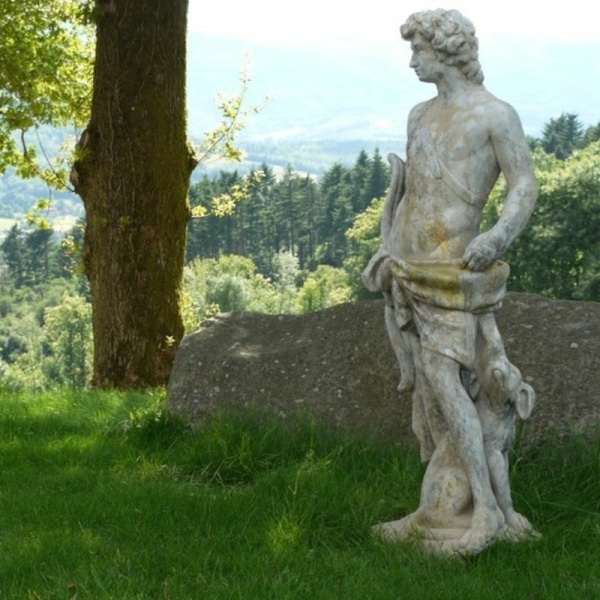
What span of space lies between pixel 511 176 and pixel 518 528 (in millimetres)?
1978

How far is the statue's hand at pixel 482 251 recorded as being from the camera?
654 cm

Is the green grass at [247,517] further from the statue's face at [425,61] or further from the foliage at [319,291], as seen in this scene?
the foliage at [319,291]

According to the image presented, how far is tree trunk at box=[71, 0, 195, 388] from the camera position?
44.1 ft

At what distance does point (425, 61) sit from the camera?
6.86 meters

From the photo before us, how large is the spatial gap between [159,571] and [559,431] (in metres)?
3.30

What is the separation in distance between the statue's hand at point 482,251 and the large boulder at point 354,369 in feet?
8.17

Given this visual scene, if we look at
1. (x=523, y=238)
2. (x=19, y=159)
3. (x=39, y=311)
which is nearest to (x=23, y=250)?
(x=39, y=311)

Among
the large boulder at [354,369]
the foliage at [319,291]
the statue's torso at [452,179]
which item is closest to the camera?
the statue's torso at [452,179]

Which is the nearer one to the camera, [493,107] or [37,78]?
[493,107]

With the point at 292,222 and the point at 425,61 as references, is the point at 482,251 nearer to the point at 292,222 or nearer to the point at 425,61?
the point at 425,61

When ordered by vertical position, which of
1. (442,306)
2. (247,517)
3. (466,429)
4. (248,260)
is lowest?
(248,260)

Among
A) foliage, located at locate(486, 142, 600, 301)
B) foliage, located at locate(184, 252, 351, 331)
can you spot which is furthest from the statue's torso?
foliage, located at locate(184, 252, 351, 331)

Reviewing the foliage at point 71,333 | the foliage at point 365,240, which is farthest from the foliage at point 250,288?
the foliage at point 365,240

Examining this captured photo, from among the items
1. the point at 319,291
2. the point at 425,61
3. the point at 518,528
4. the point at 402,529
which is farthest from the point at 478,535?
the point at 319,291
